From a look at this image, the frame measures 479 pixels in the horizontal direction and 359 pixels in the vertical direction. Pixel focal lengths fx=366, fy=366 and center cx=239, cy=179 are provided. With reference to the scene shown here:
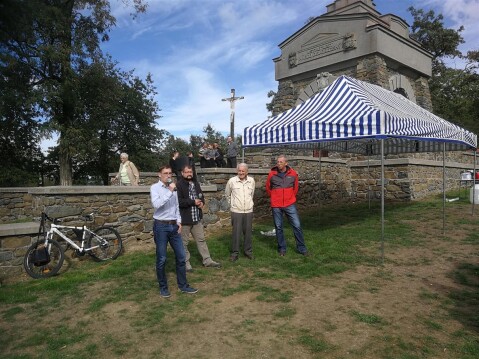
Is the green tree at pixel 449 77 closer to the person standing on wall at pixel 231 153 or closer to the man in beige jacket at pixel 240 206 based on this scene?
the person standing on wall at pixel 231 153

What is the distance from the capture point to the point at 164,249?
490 cm

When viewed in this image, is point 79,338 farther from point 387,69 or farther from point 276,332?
point 387,69

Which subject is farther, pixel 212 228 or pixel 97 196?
pixel 212 228

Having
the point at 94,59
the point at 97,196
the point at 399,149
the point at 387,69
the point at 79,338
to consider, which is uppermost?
the point at 94,59

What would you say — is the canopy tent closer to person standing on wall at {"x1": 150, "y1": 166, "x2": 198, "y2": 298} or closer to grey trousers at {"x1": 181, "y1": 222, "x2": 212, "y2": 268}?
grey trousers at {"x1": 181, "y1": 222, "x2": 212, "y2": 268}

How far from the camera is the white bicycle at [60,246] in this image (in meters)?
6.04

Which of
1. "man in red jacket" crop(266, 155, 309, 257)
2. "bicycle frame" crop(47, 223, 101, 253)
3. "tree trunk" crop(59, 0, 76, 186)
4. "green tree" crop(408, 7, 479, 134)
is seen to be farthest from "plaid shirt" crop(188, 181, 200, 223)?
"green tree" crop(408, 7, 479, 134)

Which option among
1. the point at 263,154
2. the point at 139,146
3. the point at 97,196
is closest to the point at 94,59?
the point at 139,146

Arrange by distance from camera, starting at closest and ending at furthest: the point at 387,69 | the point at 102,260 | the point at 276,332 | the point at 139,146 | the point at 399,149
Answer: the point at 276,332 < the point at 102,260 < the point at 399,149 < the point at 387,69 < the point at 139,146

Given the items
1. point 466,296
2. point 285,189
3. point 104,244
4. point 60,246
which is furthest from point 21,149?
point 466,296

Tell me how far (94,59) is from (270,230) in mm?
13965

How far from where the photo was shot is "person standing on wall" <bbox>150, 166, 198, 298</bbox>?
15.9 feet

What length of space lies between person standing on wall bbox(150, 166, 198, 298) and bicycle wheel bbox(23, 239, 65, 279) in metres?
2.34

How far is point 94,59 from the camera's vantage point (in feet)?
58.7
